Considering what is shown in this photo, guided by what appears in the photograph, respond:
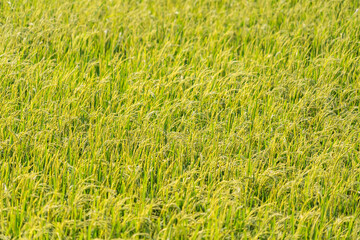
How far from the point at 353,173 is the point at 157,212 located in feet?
3.72

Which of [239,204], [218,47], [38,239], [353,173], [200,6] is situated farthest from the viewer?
[200,6]

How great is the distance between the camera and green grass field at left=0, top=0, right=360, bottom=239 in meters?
2.51

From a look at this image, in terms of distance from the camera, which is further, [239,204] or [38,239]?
[239,204]

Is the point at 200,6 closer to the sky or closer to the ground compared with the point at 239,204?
closer to the sky

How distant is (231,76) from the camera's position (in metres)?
3.67

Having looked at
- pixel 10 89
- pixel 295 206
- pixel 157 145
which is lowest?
pixel 295 206

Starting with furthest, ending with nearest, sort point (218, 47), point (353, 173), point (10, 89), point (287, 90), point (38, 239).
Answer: point (218, 47)
point (287, 90)
point (10, 89)
point (353, 173)
point (38, 239)

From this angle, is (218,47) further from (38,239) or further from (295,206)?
(38,239)

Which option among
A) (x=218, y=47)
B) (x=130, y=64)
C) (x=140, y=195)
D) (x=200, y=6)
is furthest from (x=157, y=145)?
(x=200, y=6)

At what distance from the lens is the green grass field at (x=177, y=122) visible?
98.8 inches

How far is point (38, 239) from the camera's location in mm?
2404

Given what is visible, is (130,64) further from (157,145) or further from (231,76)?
(157,145)

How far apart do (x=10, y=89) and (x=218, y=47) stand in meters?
1.71

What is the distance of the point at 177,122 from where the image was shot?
3.20 meters
